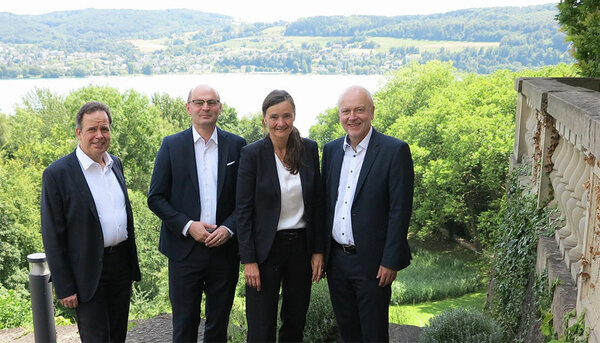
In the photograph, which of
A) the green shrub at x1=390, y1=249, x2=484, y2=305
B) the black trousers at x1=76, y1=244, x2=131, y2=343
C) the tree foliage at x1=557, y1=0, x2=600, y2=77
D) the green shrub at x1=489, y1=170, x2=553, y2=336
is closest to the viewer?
the black trousers at x1=76, y1=244, x2=131, y2=343

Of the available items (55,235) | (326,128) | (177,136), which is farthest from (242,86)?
(55,235)

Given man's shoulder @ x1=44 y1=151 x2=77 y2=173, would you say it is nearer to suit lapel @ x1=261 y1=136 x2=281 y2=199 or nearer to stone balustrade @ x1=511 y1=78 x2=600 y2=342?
suit lapel @ x1=261 y1=136 x2=281 y2=199

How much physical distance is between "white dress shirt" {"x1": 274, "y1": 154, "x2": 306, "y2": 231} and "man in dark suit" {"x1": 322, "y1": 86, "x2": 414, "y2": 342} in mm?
166

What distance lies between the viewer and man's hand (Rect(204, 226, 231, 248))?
3.72m

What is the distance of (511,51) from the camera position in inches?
2542

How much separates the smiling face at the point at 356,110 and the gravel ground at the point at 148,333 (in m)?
2.40

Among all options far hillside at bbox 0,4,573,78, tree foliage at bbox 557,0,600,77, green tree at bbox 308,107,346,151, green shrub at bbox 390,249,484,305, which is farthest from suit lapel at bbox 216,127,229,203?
far hillside at bbox 0,4,573,78

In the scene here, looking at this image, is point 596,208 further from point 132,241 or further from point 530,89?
point 132,241

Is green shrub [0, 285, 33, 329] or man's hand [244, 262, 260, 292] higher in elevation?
man's hand [244, 262, 260, 292]

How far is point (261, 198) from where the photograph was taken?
11.6ft

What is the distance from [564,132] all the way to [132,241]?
2.60m

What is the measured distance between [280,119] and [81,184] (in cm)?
119

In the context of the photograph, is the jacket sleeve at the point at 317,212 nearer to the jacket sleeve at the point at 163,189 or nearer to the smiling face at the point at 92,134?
the jacket sleeve at the point at 163,189

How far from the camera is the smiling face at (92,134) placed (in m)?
3.54
